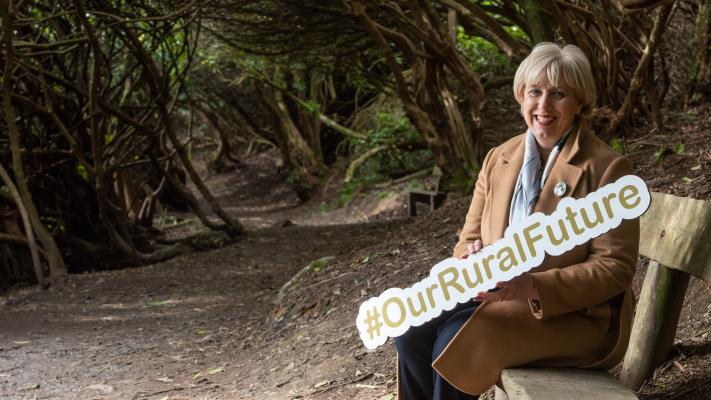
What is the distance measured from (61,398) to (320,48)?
5.95 m

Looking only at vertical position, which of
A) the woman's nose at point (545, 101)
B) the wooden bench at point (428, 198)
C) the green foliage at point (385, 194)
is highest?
the woman's nose at point (545, 101)

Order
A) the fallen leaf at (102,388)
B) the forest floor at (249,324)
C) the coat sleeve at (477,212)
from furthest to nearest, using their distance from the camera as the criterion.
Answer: the fallen leaf at (102,388) < the forest floor at (249,324) < the coat sleeve at (477,212)

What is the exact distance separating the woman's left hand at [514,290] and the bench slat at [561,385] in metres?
0.21

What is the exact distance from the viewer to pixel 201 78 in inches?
737

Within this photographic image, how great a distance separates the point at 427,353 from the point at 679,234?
0.87 meters

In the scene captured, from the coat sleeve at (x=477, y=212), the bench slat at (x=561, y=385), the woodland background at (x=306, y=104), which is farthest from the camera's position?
the woodland background at (x=306, y=104)

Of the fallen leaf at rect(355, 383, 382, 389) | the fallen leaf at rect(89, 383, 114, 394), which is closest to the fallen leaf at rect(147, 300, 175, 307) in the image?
the fallen leaf at rect(89, 383, 114, 394)

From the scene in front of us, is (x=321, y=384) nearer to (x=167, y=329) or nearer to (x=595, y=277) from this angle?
(x=595, y=277)

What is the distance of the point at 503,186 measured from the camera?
2436mm

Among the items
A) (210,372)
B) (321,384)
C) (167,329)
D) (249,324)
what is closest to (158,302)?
(167,329)

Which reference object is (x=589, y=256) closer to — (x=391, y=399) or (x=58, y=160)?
(x=391, y=399)

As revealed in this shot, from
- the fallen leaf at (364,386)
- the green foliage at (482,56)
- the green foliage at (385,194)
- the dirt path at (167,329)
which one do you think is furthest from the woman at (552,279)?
the green foliage at (385,194)

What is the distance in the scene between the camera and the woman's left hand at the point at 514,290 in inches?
83.3

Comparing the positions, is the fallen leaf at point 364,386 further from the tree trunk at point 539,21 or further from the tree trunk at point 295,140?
the tree trunk at point 295,140
